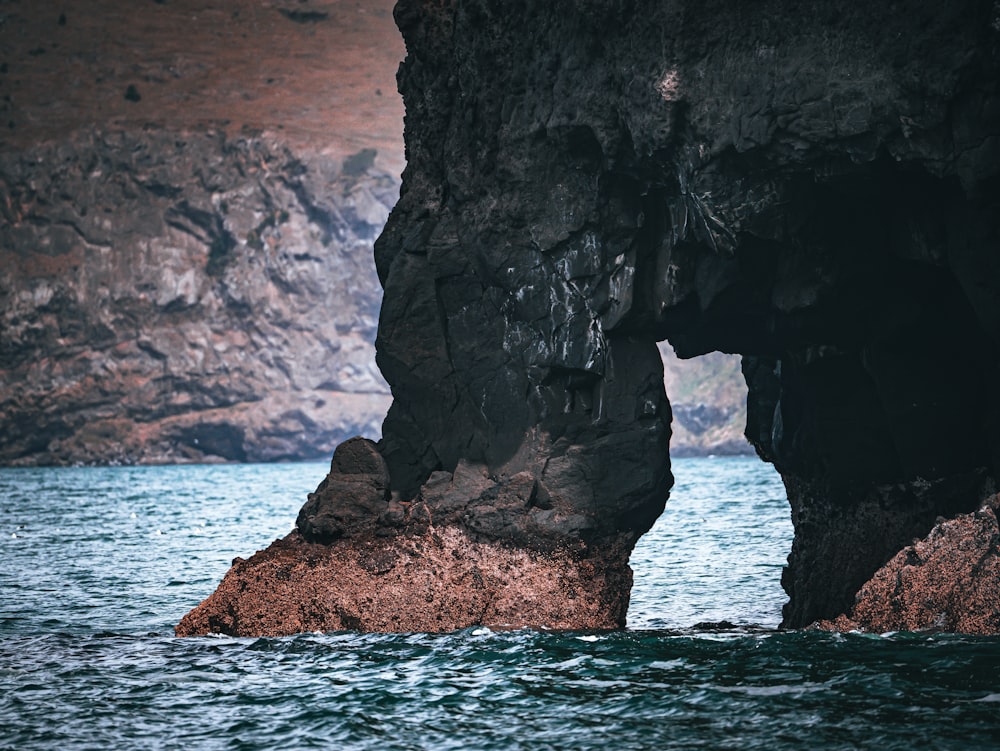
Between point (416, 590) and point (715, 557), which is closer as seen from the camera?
point (416, 590)

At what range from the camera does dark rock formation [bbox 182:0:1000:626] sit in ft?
64.3

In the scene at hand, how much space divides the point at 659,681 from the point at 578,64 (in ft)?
39.0

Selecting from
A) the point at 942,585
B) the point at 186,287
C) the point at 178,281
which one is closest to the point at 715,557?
the point at 942,585

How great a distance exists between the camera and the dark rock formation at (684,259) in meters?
19.6

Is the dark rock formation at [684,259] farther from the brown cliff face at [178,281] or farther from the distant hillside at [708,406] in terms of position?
the distant hillside at [708,406]

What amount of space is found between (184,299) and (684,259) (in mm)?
155945

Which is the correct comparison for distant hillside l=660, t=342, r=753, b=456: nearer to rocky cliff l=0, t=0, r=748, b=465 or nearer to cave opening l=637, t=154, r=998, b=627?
rocky cliff l=0, t=0, r=748, b=465

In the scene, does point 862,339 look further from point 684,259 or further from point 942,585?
point 942,585

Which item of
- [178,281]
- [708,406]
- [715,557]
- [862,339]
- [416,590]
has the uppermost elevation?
[178,281]

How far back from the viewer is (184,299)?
17188 centimetres

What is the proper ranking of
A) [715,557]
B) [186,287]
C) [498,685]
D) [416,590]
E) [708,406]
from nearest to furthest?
[498,685], [416,590], [715,557], [186,287], [708,406]

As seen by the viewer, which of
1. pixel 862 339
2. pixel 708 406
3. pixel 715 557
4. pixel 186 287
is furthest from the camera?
pixel 708 406

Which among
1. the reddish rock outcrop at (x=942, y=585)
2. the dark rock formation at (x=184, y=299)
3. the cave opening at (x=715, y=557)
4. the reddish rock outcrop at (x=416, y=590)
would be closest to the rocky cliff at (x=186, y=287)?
the dark rock formation at (x=184, y=299)

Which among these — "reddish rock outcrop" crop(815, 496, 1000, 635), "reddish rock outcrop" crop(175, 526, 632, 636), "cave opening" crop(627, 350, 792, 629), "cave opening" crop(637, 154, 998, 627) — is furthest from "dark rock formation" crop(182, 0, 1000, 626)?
"cave opening" crop(627, 350, 792, 629)
